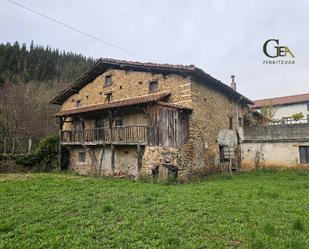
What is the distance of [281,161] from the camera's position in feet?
51.8

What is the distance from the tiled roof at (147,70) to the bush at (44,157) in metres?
4.15

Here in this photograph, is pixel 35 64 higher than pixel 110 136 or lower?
higher

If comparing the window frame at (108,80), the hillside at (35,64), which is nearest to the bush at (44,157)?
the window frame at (108,80)

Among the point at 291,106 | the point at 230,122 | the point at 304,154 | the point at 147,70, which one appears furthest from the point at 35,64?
the point at 304,154

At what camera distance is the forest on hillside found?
26.1 m

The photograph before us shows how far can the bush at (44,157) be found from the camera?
56.0 feet

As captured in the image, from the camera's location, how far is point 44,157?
17.5 meters

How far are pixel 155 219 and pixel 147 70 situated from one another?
1095 cm

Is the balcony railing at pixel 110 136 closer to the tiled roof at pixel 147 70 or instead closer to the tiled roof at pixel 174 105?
the tiled roof at pixel 174 105

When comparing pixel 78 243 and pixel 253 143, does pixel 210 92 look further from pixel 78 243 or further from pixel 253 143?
pixel 78 243

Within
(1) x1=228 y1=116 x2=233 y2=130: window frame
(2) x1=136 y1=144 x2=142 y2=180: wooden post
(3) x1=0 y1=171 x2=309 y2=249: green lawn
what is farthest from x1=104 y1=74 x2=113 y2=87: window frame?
(3) x1=0 y1=171 x2=309 y2=249: green lawn

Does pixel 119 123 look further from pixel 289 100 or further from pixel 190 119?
pixel 289 100

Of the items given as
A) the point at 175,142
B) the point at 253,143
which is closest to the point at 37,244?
the point at 175,142

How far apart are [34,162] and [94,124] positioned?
15.6 feet
